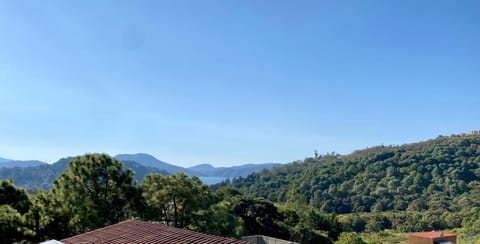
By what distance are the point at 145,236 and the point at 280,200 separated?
53828 millimetres

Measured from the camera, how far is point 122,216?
10938mm

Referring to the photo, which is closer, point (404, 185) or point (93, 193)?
point (93, 193)

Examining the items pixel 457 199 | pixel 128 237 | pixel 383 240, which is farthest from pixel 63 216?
pixel 457 199

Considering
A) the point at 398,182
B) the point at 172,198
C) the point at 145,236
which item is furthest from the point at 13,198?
the point at 398,182

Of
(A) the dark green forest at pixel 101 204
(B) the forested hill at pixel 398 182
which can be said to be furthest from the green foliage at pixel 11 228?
(B) the forested hill at pixel 398 182

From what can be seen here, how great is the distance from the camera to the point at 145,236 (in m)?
4.91

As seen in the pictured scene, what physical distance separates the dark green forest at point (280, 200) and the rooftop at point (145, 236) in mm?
4457

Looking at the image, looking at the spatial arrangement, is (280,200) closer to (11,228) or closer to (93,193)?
(93,193)

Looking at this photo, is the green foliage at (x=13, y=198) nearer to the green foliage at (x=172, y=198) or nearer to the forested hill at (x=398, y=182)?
the green foliage at (x=172, y=198)

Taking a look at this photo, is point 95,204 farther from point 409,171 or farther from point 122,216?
point 409,171

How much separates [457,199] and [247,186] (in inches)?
1462

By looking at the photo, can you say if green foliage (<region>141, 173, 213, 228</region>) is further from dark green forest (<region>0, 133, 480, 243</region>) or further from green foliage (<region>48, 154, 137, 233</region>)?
green foliage (<region>48, 154, 137, 233</region>)

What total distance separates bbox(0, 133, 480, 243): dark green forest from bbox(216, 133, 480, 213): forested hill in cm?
14

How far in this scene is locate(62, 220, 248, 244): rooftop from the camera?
15.5 feet
